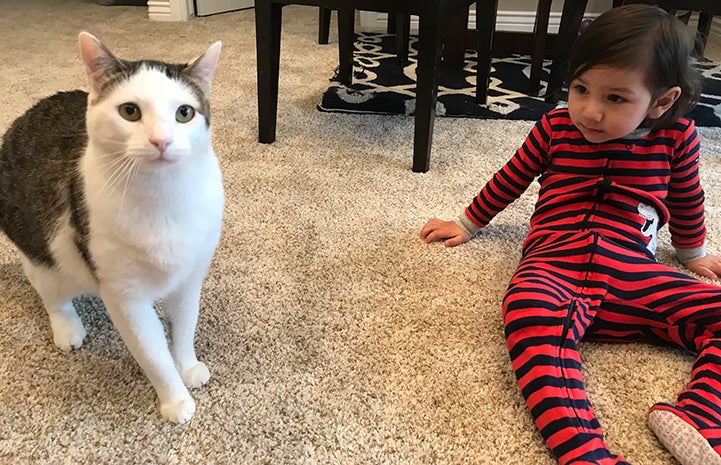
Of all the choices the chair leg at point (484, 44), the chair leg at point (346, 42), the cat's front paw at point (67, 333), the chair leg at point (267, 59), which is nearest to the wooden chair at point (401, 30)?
the chair leg at point (346, 42)

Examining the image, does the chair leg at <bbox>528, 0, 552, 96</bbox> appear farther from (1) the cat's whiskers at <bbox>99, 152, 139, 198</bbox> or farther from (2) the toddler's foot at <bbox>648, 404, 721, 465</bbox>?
(1) the cat's whiskers at <bbox>99, 152, 139, 198</bbox>

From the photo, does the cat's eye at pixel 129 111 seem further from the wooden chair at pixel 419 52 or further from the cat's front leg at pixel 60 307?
the wooden chair at pixel 419 52

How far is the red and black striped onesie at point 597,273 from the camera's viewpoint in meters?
0.69

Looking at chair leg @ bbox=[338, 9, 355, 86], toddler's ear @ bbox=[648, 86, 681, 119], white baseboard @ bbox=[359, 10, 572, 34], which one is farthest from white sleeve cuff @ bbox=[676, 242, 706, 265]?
white baseboard @ bbox=[359, 10, 572, 34]

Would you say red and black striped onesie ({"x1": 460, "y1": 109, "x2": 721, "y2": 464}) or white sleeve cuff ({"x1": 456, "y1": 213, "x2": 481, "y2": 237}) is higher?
red and black striped onesie ({"x1": 460, "y1": 109, "x2": 721, "y2": 464})

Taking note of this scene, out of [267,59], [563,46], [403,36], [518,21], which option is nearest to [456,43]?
[403,36]

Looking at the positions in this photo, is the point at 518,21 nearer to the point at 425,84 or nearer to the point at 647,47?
the point at 425,84

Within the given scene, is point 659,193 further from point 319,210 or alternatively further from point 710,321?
point 319,210

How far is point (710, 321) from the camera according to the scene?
30.7 inches

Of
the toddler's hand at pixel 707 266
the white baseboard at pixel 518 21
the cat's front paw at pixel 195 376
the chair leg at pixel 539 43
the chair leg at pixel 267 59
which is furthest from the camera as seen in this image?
the white baseboard at pixel 518 21

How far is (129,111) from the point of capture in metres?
0.57

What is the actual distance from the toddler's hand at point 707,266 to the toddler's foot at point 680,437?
39 centimetres

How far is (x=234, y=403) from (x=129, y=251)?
258 mm

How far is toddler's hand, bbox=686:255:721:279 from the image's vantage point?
0.98 m
